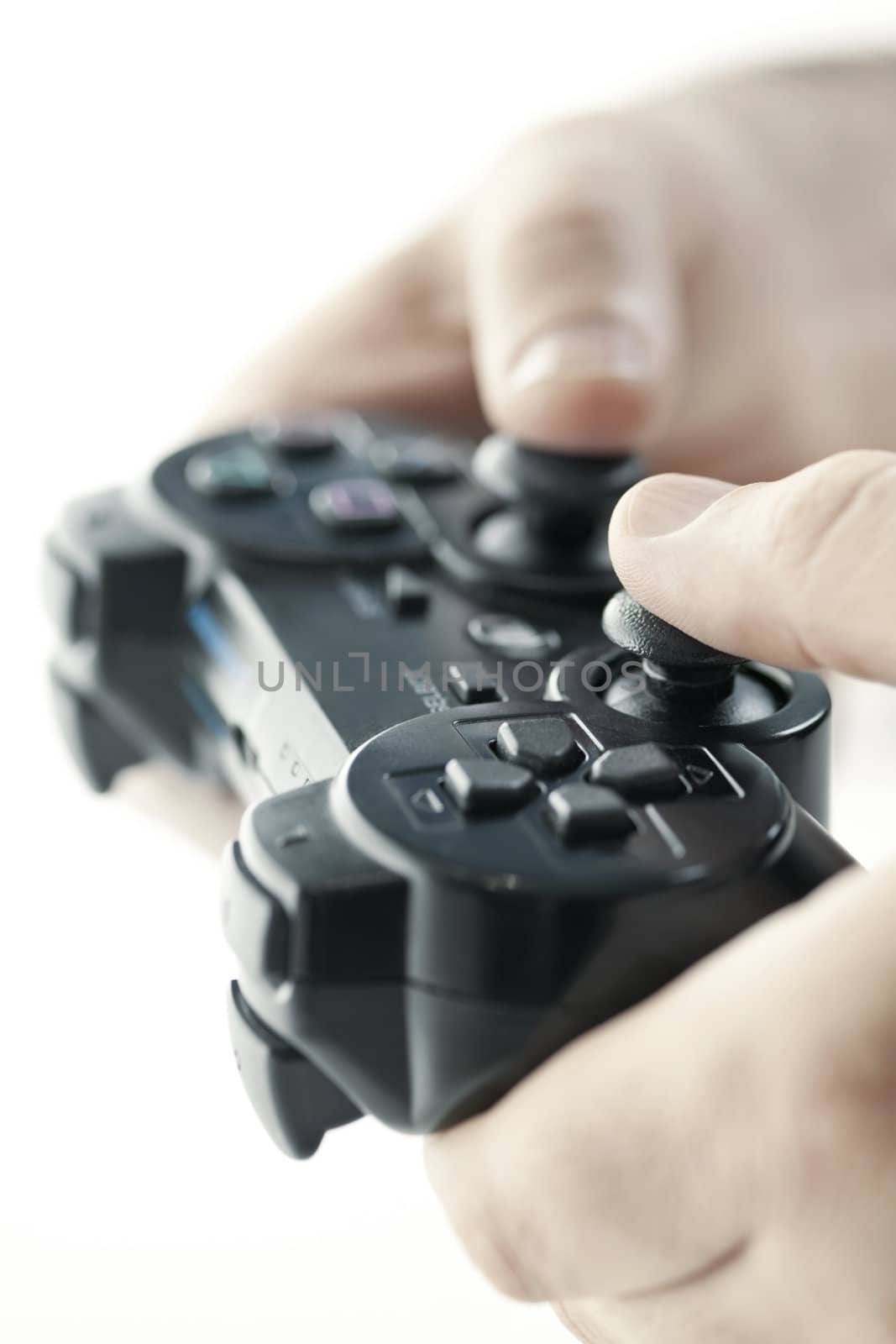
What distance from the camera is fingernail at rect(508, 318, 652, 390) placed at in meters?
1.01

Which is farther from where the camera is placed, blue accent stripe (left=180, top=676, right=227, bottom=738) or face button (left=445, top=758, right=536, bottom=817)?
blue accent stripe (left=180, top=676, right=227, bottom=738)

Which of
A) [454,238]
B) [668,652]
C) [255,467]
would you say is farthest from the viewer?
[454,238]

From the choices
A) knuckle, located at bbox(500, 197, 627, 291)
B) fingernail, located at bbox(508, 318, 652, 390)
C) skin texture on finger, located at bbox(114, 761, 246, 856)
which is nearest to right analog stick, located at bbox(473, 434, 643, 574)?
fingernail, located at bbox(508, 318, 652, 390)

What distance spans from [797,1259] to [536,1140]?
97 mm

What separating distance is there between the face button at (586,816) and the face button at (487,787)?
1cm

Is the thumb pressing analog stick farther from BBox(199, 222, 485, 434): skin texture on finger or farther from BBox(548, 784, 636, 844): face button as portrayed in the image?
BBox(199, 222, 485, 434): skin texture on finger

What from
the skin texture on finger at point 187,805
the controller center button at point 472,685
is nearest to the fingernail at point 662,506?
the controller center button at point 472,685

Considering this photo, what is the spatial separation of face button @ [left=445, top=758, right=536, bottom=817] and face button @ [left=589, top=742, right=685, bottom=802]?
0.09ft

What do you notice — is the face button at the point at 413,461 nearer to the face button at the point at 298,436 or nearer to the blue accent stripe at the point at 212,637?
the face button at the point at 298,436

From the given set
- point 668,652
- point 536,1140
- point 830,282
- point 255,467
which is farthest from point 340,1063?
point 830,282

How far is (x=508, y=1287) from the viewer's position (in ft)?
1.98

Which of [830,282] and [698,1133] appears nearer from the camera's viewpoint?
[698,1133]

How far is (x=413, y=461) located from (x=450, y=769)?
1.48ft

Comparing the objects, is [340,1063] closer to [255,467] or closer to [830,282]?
[255,467]
